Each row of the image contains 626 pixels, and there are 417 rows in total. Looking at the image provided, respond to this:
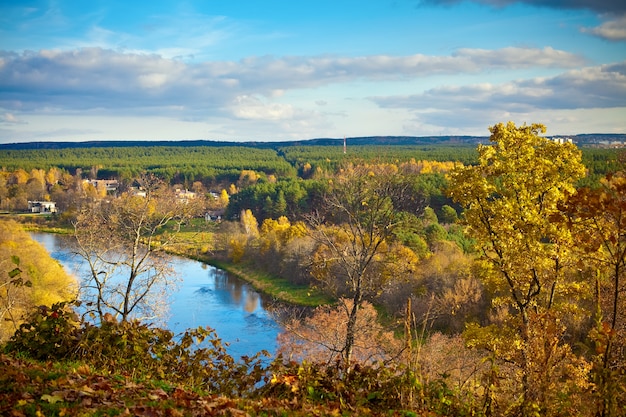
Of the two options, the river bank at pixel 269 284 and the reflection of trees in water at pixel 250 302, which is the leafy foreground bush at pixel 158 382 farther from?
the reflection of trees in water at pixel 250 302

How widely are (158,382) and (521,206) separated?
26.2ft

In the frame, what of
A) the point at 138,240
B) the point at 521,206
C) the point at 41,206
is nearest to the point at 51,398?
the point at 521,206

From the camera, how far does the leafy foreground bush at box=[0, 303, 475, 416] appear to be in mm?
5277

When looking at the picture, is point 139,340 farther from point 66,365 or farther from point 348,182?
point 348,182

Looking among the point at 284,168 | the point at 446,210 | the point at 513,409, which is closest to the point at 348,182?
the point at 513,409

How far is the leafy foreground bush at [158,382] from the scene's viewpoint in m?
5.28

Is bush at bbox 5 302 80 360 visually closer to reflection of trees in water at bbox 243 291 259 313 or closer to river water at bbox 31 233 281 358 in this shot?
river water at bbox 31 233 281 358

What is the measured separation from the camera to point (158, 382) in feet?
21.2

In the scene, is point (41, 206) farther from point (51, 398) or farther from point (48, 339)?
point (51, 398)

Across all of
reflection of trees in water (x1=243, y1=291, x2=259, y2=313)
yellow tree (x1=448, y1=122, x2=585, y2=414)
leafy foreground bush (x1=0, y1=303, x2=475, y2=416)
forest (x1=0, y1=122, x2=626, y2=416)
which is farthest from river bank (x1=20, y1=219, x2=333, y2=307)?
leafy foreground bush (x1=0, y1=303, x2=475, y2=416)

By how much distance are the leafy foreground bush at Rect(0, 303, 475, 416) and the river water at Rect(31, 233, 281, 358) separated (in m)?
13.1

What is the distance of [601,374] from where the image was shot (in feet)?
15.1

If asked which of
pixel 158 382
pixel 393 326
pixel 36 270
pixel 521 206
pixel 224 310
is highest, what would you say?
pixel 521 206

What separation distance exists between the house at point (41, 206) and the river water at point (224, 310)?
1437 inches
